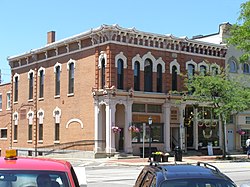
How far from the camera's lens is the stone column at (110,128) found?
36.9m

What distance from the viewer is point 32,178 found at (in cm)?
511

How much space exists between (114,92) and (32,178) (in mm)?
32004

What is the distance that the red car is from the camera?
199 inches

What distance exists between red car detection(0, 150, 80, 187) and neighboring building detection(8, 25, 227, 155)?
31.4 metres

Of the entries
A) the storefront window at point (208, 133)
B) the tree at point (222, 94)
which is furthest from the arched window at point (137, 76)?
the storefront window at point (208, 133)

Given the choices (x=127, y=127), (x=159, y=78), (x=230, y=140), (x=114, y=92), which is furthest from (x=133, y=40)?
(x=230, y=140)

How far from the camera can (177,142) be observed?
139 ft

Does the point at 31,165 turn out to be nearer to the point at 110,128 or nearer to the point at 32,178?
the point at 32,178

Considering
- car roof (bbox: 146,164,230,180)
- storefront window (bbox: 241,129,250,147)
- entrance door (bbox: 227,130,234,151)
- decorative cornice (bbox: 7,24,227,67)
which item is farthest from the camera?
storefront window (bbox: 241,129,250,147)

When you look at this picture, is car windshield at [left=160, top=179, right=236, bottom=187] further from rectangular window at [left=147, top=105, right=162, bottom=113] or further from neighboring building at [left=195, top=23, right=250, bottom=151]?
neighboring building at [left=195, top=23, right=250, bottom=151]

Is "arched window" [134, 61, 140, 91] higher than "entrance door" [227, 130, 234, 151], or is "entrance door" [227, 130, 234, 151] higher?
"arched window" [134, 61, 140, 91]

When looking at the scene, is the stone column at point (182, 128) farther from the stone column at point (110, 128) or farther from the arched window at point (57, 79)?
the arched window at point (57, 79)

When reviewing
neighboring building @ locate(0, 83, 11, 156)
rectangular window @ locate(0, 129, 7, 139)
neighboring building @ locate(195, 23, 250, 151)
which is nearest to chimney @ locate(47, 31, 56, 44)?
neighboring building @ locate(0, 83, 11, 156)

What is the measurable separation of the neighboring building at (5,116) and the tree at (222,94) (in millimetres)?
23494
